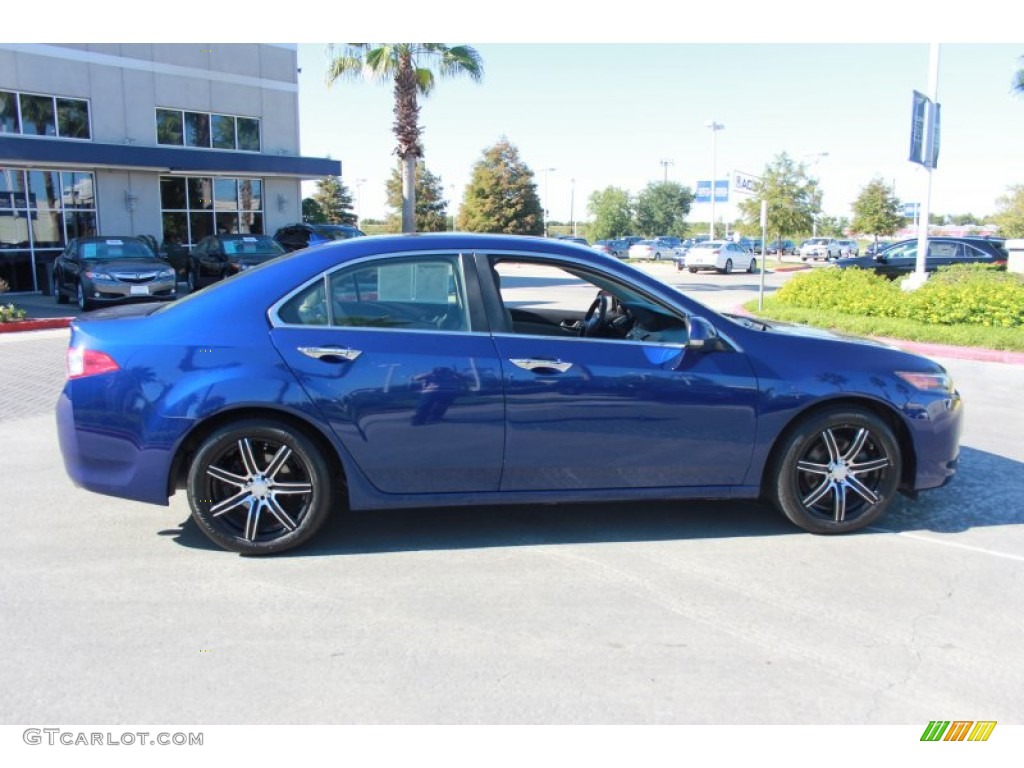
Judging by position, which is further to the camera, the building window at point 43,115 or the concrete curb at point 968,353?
the building window at point 43,115

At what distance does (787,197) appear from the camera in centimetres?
4275

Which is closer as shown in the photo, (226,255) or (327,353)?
(327,353)

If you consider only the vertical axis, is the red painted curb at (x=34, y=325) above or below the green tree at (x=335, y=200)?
below

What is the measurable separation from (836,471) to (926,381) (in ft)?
2.38

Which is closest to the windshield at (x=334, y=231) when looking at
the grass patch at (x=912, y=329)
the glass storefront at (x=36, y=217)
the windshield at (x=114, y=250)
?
the glass storefront at (x=36, y=217)

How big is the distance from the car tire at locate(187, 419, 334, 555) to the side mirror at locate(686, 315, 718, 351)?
2.02 m

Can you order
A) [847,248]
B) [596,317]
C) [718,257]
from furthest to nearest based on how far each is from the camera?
[847,248] → [718,257] → [596,317]

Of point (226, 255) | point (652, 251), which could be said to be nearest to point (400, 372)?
point (226, 255)

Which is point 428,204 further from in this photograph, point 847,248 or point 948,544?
point 948,544

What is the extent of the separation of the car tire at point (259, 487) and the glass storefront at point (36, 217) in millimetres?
20211

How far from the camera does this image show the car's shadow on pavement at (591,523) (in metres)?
4.78

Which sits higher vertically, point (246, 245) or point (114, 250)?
point (246, 245)

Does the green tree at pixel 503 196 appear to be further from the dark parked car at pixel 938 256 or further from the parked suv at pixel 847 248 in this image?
the dark parked car at pixel 938 256

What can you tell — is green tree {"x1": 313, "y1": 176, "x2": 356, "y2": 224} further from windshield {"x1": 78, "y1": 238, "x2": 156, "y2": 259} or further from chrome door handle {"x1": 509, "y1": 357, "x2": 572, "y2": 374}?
chrome door handle {"x1": 509, "y1": 357, "x2": 572, "y2": 374}
